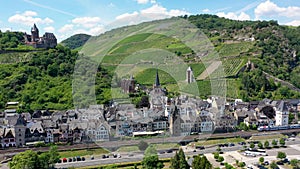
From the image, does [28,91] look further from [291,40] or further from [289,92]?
[291,40]

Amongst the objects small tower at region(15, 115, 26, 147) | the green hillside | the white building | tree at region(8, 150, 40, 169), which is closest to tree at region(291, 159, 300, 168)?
the white building

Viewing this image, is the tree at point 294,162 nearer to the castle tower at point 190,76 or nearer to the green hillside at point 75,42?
the castle tower at point 190,76

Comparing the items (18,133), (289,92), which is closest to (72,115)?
(18,133)

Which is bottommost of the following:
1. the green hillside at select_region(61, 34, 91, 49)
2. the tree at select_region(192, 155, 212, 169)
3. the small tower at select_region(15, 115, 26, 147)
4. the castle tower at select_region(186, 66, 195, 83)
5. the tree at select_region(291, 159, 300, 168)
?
the tree at select_region(291, 159, 300, 168)

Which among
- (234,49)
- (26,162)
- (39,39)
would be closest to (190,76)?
(234,49)

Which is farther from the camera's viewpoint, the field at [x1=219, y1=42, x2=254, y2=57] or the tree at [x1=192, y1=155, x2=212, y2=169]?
the field at [x1=219, y1=42, x2=254, y2=57]

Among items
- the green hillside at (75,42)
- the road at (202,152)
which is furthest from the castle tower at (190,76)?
the green hillside at (75,42)

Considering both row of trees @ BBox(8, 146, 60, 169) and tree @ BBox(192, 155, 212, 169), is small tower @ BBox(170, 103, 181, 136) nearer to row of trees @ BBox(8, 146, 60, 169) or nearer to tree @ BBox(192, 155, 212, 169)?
tree @ BBox(192, 155, 212, 169)
